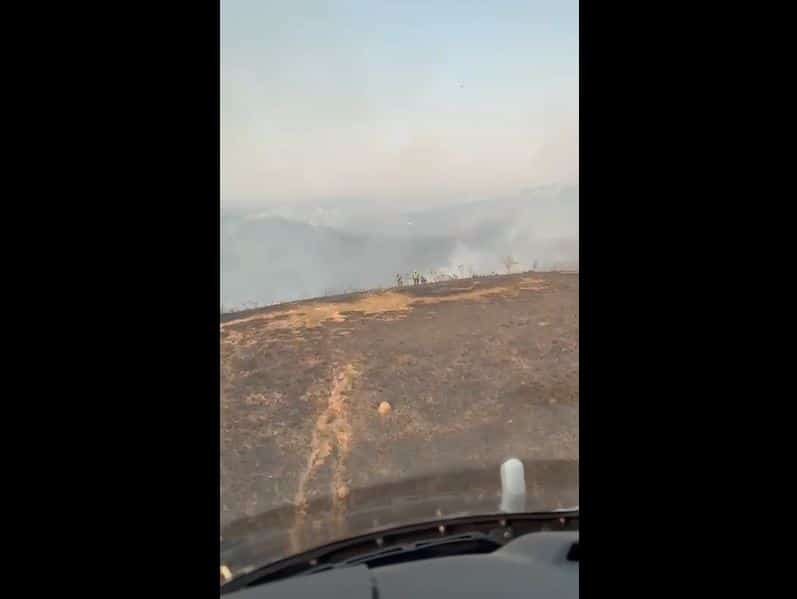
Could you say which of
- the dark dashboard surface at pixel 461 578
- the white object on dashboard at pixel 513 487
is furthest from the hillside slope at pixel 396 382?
the dark dashboard surface at pixel 461 578

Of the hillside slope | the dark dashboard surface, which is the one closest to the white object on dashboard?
the dark dashboard surface

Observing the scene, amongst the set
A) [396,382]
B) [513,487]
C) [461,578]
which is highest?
[396,382]

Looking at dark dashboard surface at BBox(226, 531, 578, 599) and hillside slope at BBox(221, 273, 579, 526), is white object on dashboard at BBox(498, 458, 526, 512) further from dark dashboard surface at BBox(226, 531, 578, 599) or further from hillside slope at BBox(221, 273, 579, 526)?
hillside slope at BBox(221, 273, 579, 526)

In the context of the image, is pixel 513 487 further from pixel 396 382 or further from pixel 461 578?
pixel 396 382

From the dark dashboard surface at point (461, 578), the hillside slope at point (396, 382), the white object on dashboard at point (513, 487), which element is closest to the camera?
the dark dashboard surface at point (461, 578)

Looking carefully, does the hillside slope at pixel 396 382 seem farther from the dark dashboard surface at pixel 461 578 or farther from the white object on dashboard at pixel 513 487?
the dark dashboard surface at pixel 461 578

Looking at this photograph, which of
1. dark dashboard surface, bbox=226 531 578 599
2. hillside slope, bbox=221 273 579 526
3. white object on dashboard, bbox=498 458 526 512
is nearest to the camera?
dark dashboard surface, bbox=226 531 578 599

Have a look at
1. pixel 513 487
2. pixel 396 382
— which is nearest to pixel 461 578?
pixel 513 487

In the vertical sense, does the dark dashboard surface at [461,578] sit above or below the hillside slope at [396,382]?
below

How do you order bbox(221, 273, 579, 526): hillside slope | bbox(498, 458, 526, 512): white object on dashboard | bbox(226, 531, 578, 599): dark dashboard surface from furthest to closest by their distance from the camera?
bbox(221, 273, 579, 526): hillside slope → bbox(498, 458, 526, 512): white object on dashboard → bbox(226, 531, 578, 599): dark dashboard surface

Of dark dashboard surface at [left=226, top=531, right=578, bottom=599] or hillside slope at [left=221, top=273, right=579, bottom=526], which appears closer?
dark dashboard surface at [left=226, top=531, right=578, bottom=599]
